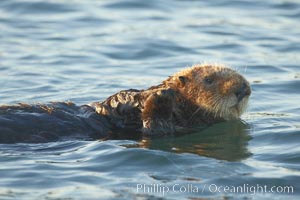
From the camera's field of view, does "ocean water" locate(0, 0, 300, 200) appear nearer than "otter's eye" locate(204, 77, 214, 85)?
Yes

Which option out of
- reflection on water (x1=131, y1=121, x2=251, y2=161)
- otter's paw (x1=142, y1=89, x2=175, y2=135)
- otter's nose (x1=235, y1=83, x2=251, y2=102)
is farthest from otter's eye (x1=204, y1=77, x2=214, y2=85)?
otter's paw (x1=142, y1=89, x2=175, y2=135)

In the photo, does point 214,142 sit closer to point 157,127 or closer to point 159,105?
point 157,127

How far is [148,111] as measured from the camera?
7488 mm

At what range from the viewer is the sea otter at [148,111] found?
7434mm

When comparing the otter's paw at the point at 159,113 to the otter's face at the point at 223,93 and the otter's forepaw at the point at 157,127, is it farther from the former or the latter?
the otter's face at the point at 223,93

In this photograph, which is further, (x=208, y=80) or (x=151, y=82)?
(x=151, y=82)

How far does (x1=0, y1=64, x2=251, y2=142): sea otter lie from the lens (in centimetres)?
743

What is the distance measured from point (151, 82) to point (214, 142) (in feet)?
9.56

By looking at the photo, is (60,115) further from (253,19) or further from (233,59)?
(253,19)

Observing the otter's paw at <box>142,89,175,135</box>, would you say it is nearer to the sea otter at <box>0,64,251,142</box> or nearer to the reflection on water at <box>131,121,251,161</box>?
the sea otter at <box>0,64,251,142</box>

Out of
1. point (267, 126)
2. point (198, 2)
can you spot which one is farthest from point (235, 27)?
point (267, 126)

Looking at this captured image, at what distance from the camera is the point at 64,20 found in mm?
14422

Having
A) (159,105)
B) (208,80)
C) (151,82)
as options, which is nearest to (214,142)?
(208,80)

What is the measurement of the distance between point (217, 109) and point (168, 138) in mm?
627
